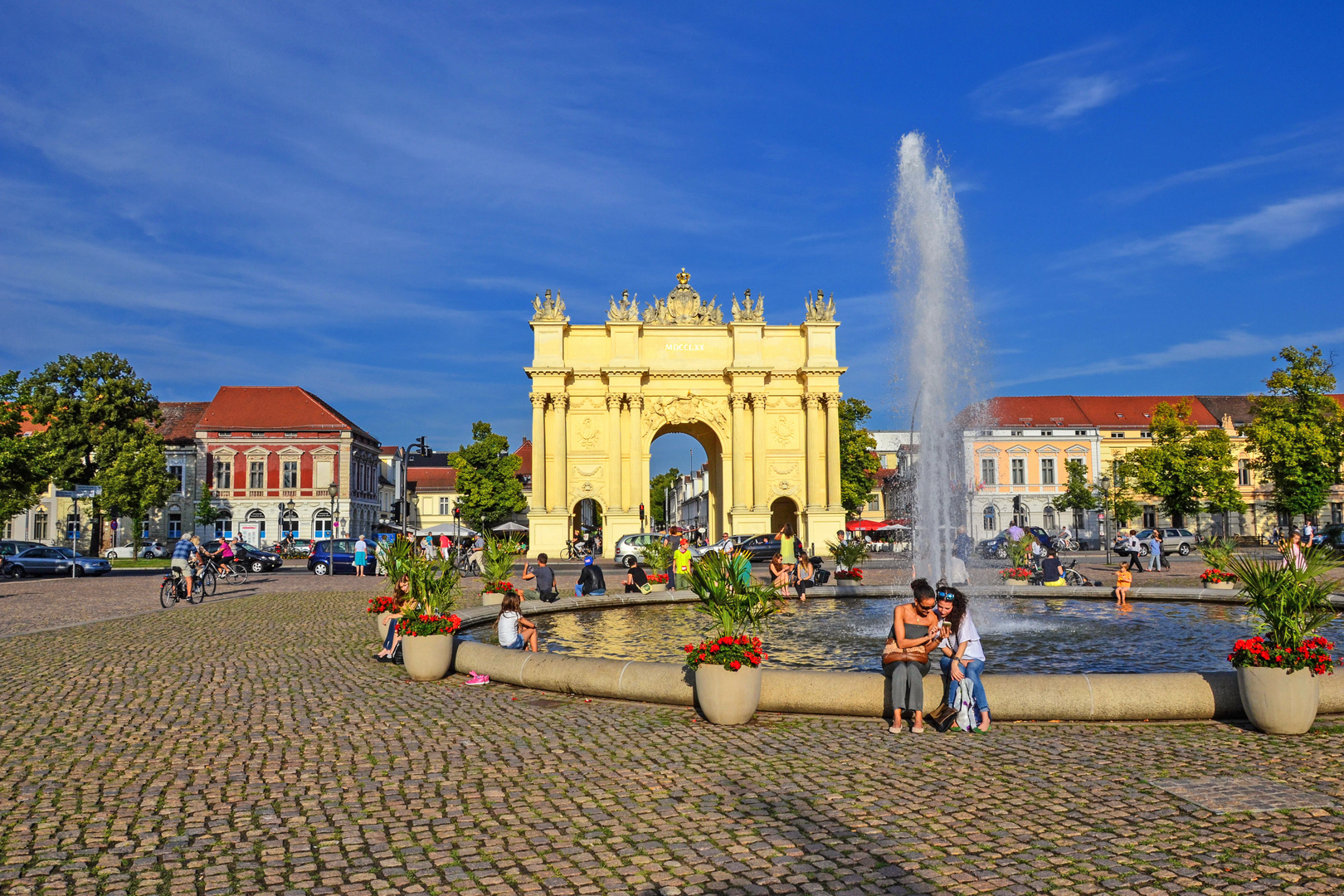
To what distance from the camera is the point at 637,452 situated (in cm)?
5969

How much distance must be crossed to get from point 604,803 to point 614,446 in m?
52.6

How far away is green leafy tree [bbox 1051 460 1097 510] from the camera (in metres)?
73.8

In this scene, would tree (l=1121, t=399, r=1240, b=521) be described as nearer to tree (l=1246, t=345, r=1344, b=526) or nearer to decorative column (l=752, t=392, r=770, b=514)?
tree (l=1246, t=345, r=1344, b=526)

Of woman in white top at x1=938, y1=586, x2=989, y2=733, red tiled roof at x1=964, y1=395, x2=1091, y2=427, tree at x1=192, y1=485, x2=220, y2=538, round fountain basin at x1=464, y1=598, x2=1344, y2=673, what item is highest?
red tiled roof at x1=964, y1=395, x2=1091, y2=427

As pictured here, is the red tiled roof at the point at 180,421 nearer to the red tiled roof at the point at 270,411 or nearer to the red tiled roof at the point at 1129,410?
the red tiled roof at the point at 270,411

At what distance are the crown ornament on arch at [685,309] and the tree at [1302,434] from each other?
35.4 metres

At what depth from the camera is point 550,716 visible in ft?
32.8

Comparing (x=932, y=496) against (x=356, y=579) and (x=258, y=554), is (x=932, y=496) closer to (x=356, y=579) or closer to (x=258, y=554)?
(x=356, y=579)

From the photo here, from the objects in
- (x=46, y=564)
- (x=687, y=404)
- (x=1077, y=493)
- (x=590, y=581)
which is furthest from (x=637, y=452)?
(x=1077, y=493)

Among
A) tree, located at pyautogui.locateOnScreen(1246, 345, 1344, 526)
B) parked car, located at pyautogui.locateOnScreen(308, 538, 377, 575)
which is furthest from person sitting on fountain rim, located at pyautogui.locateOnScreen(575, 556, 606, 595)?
tree, located at pyautogui.locateOnScreen(1246, 345, 1344, 526)

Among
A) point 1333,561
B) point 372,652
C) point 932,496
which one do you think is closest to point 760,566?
point 932,496

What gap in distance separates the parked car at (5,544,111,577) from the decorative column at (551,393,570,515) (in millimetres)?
25052

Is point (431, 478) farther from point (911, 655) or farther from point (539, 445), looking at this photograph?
point (911, 655)

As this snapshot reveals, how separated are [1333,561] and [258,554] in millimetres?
46394
